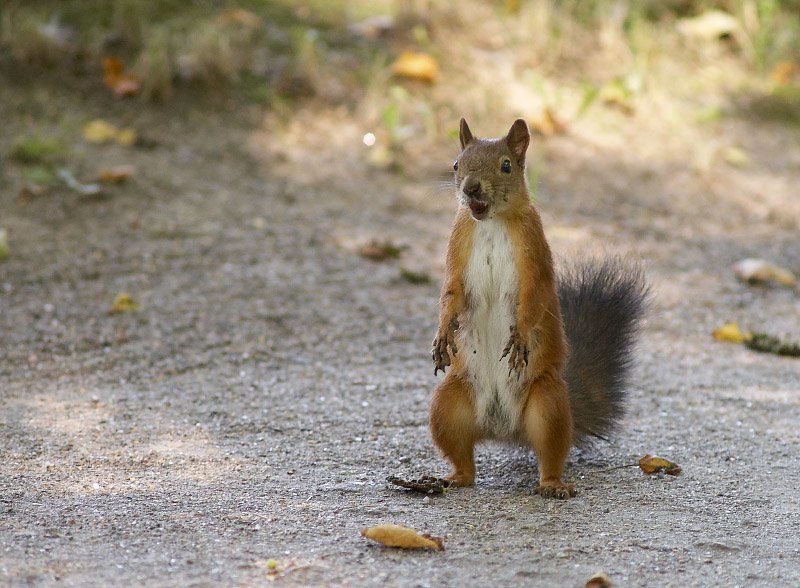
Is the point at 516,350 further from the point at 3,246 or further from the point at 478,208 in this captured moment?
the point at 3,246

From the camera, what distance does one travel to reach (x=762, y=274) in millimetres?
5836

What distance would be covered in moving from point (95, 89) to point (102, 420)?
336 centimetres

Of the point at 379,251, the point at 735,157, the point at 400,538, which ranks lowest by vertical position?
A: the point at 400,538

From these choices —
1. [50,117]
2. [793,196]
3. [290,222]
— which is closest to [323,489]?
[290,222]

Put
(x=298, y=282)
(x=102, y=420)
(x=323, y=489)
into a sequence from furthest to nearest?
(x=298, y=282), (x=102, y=420), (x=323, y=489)

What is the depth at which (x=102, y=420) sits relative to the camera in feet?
12.9

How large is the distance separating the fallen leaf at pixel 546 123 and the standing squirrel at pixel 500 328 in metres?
3.65

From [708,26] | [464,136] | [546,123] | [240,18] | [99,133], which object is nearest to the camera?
[464,136]

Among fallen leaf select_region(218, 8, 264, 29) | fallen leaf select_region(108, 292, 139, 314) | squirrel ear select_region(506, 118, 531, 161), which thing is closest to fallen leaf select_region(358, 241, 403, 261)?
fallen leaf select_region(108, 292, 139, 314)

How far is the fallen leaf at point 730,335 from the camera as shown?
5137 mm

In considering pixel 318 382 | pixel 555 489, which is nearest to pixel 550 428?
pixel 555 489

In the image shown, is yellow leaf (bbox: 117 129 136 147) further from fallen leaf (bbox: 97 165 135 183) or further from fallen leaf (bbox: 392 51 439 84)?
fallen leaf (bbox: 392 51 439 84)

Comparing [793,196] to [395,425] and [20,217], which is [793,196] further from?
[20,217]

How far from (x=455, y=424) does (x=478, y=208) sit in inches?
25.4
